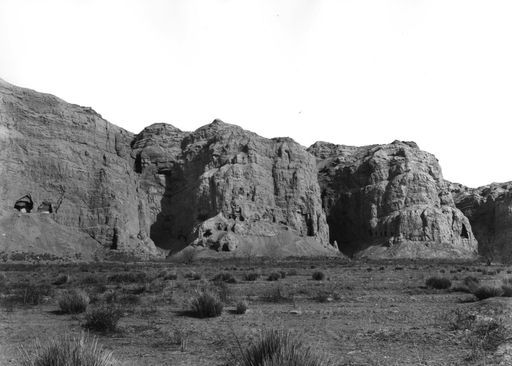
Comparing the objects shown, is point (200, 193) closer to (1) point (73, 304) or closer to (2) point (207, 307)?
(1) point (73, 304)

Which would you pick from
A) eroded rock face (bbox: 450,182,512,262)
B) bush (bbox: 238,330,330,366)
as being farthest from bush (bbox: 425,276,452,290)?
eroded rock face (bbox: 450,182,512,262)

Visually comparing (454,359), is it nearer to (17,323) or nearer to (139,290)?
(17,323)

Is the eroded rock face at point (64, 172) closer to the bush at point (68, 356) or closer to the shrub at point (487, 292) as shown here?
the shrub at point (487, 292)

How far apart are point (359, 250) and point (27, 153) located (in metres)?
73.4

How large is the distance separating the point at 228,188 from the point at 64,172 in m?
33.1

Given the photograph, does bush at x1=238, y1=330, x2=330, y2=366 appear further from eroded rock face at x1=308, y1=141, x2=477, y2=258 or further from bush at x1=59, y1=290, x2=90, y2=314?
eroded rock face at x1=308, y1=141, x2=477, y2=258

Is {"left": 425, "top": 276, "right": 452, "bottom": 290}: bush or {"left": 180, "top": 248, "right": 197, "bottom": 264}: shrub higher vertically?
{"left": 180, "top": 248, "right": 197, "bottom": 264}: shrub

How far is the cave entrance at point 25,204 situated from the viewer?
285ft

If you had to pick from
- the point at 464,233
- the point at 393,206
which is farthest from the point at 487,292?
the point at 464,233

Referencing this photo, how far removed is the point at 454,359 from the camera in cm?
923

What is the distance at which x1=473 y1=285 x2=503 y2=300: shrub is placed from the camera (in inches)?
700

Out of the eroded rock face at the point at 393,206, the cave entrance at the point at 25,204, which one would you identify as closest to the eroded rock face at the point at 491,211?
the eroded rock face at the point at 393,206

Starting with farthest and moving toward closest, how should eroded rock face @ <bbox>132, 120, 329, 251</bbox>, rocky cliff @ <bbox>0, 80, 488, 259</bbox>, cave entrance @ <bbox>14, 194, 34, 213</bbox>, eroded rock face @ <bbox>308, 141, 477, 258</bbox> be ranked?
eroded rock face @ <bbox>308, 141, 477, 258</bbox> → eroded rock face @ <bbox>132, 120, 329, 251</bbox> → rocky cliff @ <bbox>0, 80, 488, 259</bbox> → cave entrance @ <bbox>14, 194, 34, 213</bbox>

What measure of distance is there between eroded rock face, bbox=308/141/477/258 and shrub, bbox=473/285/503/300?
86661 mm
